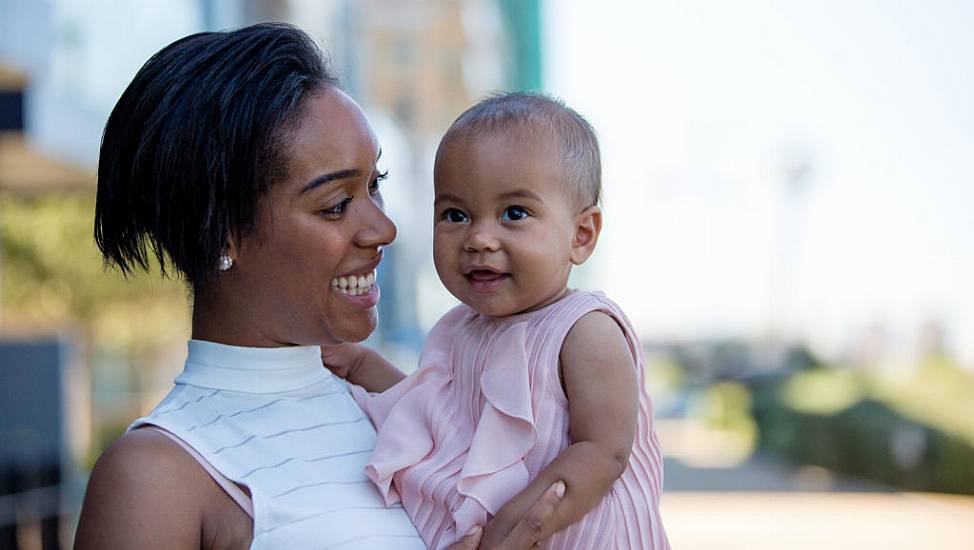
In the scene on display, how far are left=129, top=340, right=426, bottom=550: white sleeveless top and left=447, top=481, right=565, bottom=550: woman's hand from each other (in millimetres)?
192

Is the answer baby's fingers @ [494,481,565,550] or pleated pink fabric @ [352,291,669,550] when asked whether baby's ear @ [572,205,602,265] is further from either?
baby's fingers @ [494,481,565,550]

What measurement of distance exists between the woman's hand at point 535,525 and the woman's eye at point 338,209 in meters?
0.59

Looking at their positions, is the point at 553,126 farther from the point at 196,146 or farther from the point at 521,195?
the point at 196,146

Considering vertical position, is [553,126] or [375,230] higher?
[553,126]

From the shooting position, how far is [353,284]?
1.99 meters

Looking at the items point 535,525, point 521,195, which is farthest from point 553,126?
point 535,525

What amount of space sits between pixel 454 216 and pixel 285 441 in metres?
0.47

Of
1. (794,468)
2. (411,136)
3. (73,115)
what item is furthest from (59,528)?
(411,136)

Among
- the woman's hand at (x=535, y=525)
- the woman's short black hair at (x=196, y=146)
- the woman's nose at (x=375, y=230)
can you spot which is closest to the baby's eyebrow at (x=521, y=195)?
the woman's nose at (x=375, y=230)

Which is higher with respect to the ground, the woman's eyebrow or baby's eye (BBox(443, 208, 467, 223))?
the woman's eyebrow

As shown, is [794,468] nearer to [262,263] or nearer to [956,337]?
[956,337]

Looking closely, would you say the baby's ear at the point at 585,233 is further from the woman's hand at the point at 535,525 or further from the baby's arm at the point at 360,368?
the baby's arm at the point at 360,368

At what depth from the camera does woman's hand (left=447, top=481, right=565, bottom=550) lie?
175 cm

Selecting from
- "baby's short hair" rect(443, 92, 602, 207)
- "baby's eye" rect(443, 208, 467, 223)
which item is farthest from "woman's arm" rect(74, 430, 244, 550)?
"baby's short hair" rect(443, 92, 602, 207)
